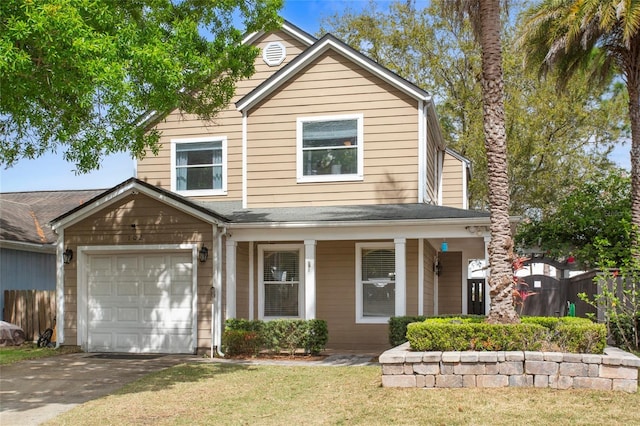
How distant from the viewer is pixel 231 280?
1391 centimetres

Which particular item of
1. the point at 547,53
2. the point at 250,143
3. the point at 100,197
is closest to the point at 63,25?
the point at 100,197

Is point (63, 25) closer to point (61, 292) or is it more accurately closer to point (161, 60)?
point (161, 60)

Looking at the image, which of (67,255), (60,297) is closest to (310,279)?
(67,255)

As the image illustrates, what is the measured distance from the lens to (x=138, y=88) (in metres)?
10.8

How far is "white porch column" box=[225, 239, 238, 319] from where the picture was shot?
45.4 feet

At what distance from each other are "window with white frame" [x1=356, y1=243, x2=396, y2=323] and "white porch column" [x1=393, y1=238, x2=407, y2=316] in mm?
1279

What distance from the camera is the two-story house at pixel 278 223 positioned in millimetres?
13742

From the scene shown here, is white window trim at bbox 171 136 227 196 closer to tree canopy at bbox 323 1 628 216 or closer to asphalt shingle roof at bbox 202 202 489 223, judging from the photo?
asphalt shingle roof at bbox 202 202 489 223

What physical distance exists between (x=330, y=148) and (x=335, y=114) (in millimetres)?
785

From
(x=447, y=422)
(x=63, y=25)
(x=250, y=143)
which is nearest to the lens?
(x=447, y=422)

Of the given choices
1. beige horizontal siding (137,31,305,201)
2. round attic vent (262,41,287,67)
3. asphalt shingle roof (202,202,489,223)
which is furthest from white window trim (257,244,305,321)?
round attic vent (262,41,287,67)

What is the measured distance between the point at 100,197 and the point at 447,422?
9.53 m

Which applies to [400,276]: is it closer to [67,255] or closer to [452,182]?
[452,182]

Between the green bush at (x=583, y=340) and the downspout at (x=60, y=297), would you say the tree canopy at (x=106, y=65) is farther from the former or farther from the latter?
the green bush at (x=583, y=340)
